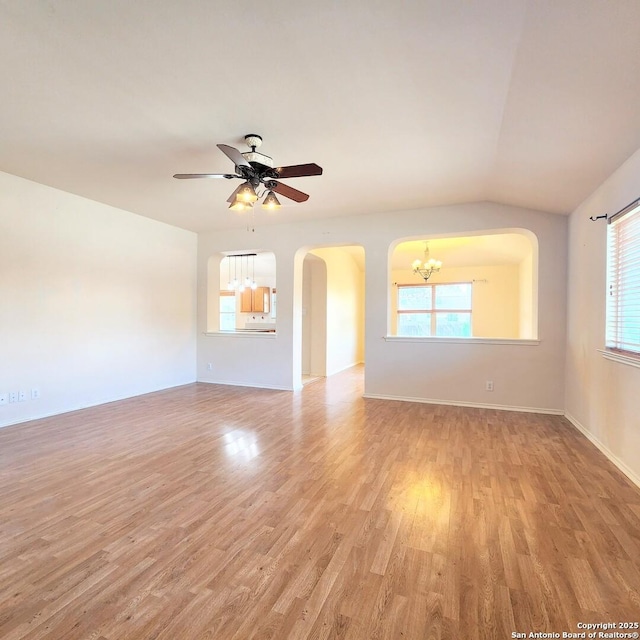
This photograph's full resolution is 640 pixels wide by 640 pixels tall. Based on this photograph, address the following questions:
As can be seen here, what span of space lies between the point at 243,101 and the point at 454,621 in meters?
3.08

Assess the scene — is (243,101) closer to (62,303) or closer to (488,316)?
(62,303)

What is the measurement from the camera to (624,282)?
9.47ft

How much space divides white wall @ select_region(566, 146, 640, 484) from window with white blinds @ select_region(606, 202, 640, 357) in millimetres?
91

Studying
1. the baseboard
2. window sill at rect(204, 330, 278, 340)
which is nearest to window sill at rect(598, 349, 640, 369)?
window sill at rect(204, 330, 278, 340)

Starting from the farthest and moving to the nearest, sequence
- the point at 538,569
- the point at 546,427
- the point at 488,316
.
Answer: the point at 488,316, the point at 546,427, the point at 538,569

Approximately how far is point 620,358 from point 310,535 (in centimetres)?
276

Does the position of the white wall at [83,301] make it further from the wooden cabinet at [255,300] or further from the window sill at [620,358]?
the window sill at [620,358]

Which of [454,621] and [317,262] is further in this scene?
[317,262]

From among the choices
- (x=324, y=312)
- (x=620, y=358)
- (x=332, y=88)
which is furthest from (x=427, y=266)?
(x=332, y=88)

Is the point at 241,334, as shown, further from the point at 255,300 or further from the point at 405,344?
the point at 255,300

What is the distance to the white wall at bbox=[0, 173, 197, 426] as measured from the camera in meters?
3.85

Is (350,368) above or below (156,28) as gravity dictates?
below

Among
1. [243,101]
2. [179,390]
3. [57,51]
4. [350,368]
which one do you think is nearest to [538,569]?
[243,101]

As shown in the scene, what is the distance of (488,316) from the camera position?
27.5ft
